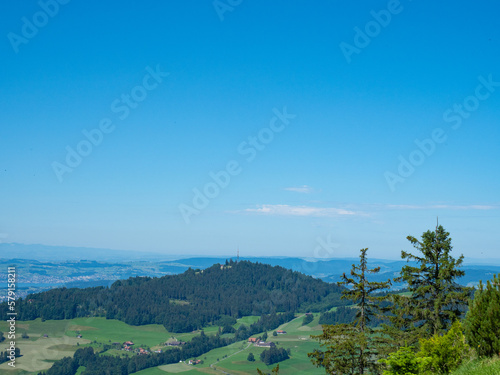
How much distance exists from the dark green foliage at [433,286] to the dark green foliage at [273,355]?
475ft

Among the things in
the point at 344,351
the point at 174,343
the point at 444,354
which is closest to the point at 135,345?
the point at 174,343

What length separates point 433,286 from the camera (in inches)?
860

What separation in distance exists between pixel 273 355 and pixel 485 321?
518 feet

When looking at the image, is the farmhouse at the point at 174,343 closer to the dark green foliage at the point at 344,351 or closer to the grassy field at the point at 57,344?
the grassy field at the point at 57,344

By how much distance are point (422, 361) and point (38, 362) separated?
169 metres

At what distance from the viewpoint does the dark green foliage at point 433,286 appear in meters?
21.3

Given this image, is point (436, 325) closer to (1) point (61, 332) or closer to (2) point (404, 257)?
(2) point (404, 257)

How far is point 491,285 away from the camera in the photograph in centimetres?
1264

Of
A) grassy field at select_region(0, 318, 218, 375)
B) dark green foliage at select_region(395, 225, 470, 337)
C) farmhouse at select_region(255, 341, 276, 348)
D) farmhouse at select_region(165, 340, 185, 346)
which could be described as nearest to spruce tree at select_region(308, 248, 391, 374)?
dark green foliage at select_region(395, 225, 470, 337)

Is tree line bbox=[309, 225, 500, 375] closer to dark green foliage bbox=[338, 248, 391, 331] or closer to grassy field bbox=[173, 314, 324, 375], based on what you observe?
dark green foliage bbox=[338, 248, 391, 331]

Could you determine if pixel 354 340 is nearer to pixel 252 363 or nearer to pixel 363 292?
pixel 363 292

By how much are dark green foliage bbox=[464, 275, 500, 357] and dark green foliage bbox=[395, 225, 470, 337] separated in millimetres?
8888

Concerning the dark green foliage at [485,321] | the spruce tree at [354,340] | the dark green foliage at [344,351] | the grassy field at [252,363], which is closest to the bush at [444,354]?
the dark green foliage at [485,321]

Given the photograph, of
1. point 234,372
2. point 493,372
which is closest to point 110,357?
point 234,372
